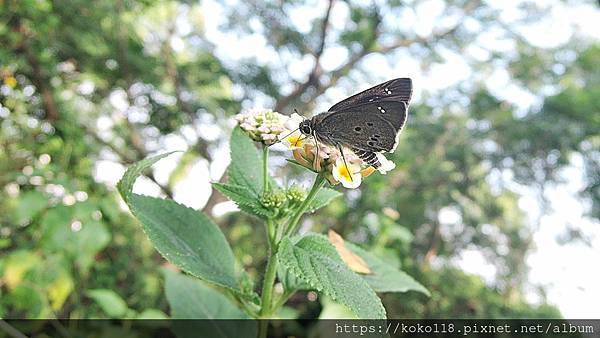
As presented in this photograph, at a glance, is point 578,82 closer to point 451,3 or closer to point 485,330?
A: point 451,3

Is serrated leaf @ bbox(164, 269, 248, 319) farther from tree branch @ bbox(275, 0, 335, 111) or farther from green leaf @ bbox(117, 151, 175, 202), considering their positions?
tree branch @ bbox(275, 0, 335, 111)

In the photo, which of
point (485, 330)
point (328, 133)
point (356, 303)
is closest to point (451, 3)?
point (485, 330)

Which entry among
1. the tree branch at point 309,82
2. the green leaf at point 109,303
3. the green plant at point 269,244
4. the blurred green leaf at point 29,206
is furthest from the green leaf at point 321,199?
the tree branch at point 309,82

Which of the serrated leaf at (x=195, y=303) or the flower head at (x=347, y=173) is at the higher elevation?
the flower head at (x=347, y=173)

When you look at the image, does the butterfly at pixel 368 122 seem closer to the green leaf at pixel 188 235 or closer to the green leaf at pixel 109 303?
the green leaf at pixel 188 235

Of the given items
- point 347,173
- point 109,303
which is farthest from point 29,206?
point 347,173

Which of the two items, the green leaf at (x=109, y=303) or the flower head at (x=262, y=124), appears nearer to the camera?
the flower head at (x=262, y=124)

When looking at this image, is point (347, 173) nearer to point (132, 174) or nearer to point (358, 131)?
point (358, 131)
